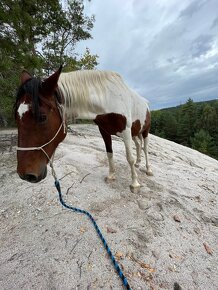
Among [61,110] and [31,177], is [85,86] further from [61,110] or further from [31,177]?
[31,177]

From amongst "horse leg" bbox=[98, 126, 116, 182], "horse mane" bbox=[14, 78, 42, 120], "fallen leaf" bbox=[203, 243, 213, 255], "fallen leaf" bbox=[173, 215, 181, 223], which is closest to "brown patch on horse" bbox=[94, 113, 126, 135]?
"horse leg" bbox=[98, 126, 116, 182]

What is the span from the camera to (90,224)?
9.60 ft

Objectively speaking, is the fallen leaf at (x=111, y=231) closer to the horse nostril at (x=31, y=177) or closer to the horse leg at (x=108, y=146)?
the horse nostril at (x=31, y=177)

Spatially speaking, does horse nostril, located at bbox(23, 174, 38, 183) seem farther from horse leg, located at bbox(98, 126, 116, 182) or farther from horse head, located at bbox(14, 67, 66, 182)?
horse leg, located at bbox(98, 126, 116, 182)

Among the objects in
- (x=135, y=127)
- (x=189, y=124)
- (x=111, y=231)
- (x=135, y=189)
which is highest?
(x=135, y=127)

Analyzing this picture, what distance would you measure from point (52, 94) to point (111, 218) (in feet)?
6.46

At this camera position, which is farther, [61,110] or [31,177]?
[61,110]

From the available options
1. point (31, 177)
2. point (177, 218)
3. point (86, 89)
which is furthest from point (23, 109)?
point (177, 218)

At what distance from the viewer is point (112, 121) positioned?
341cm

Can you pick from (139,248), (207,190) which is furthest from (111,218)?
(207,190)

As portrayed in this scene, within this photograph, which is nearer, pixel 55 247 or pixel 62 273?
pixel 62 273

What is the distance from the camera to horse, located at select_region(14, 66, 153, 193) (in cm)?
208

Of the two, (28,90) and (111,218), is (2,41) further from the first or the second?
(111,218)

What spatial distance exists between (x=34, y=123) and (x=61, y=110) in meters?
0.40
